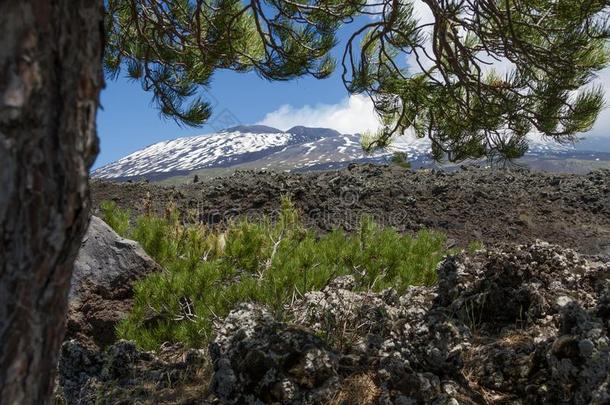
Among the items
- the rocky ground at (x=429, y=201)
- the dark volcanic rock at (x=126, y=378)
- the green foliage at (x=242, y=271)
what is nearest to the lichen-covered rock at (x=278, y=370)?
the dark volcanic rock at (x=126, y=378)

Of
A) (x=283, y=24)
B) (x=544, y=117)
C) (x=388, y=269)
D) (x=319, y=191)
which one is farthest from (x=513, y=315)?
(x=319, y=191)

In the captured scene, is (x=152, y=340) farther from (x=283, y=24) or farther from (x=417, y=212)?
(x=417, y=212)

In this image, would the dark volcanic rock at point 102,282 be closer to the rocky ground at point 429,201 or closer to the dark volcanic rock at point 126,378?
the dark volcanic rock at point 126,378

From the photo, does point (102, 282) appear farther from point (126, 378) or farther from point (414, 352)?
point (414, 352)

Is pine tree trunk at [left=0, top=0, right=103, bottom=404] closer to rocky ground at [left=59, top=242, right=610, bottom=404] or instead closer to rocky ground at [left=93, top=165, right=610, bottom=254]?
rocky ground at [left=59, top=242, right=610, bottom=404]

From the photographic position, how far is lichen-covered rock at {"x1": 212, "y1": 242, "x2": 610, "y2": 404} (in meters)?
1.79

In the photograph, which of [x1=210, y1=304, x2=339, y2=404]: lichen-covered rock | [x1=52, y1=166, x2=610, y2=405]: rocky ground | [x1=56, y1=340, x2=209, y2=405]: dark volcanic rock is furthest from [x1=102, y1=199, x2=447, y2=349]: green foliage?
[x1=210, y1=304, x2=339, y2=404]: lichen-covered rock

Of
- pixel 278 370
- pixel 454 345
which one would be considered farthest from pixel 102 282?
pixel 454 345

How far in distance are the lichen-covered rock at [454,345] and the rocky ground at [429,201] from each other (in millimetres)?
4399

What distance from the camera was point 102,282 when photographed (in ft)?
12.5

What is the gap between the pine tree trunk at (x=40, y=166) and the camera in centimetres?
85

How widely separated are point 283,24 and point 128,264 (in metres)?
2.64

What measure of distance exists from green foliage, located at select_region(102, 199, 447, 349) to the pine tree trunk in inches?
72.8

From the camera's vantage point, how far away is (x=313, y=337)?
1953mm
